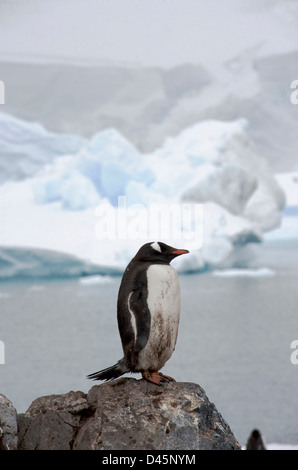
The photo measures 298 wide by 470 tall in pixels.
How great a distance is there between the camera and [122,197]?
4930 mm

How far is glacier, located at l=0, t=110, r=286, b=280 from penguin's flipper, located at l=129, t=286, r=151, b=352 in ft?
9.12

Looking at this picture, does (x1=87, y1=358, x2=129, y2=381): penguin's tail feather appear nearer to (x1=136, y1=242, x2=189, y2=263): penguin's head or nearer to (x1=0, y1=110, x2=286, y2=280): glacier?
(x1=136, y1=242, x2=189, y2=263): penguin's head

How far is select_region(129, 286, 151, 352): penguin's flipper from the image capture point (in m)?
1.85

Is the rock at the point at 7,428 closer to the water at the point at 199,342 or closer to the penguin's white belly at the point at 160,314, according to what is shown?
the penguin's white belly at the point at 160,314

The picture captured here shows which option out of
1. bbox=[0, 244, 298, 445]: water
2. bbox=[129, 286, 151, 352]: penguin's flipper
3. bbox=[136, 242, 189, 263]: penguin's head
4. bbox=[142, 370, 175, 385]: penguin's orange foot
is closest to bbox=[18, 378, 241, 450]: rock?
bbox=[142, 370, 175, 385]: penguin's orange foot

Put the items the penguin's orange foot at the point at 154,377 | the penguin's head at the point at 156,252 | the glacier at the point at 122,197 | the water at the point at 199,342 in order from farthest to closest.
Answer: the glacier at the point at 122,197 → the water at the point at 199,342 → the penguin's head at the point at 156,252 → the penguin's orange foot at the point at 154,377

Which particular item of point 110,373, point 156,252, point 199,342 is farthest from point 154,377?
point 199,342

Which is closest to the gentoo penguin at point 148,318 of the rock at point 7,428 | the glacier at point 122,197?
the rock at point 7,428

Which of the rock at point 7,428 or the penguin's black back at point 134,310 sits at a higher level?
the penguin's black back at point 134,310

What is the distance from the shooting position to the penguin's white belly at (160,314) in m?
1.86

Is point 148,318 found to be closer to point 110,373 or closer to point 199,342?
point 110,373

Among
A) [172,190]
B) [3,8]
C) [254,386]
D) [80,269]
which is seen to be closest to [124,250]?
[80,269]

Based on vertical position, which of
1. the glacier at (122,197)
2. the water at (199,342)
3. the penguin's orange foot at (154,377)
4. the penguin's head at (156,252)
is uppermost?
the glacier at (122,197)

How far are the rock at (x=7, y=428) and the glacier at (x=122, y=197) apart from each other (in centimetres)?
294
